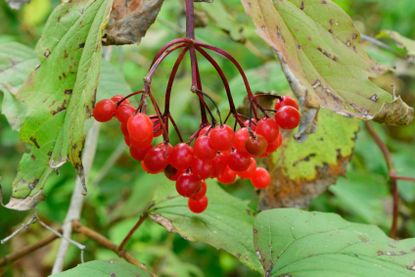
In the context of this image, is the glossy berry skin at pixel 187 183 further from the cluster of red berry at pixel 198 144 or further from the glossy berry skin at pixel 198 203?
the glossy berry skin at pixel 198 203

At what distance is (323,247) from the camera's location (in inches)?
49.6

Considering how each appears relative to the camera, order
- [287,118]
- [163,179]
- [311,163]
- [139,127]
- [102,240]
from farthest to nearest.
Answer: [163,179], [311,163], [102,240], [287,118], [139,127]

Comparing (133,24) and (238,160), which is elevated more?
(133,24)

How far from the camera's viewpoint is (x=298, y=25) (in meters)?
1.07

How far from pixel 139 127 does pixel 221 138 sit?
0.15m

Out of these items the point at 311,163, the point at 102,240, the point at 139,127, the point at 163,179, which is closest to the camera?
the point at 139,127

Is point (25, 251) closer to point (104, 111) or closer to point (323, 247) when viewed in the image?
point (104, 111)

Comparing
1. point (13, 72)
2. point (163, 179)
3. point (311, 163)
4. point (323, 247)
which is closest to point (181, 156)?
point (323, 247)

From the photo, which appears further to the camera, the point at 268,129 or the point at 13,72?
the point at 13,72

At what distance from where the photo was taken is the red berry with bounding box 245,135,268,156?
41.4 inches

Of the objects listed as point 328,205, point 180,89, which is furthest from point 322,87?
point 328,205

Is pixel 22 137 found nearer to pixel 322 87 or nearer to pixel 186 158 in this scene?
pixel 186 158

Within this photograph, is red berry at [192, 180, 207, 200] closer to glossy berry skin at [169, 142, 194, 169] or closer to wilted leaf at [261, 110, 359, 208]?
glossy berry skin at [169, 142, 194, 169]

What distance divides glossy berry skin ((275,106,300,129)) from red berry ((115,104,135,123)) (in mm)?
278
